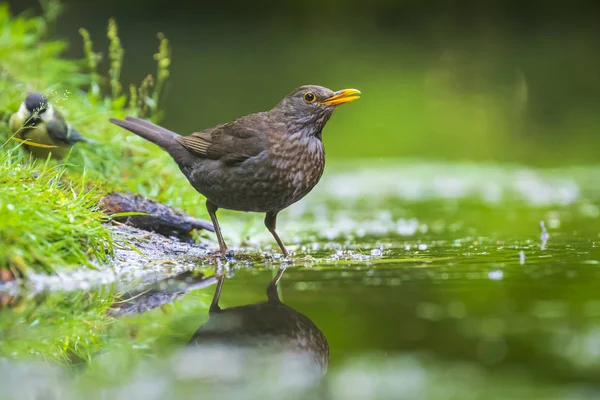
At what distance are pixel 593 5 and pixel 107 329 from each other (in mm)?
28639

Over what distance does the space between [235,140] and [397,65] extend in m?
17.3

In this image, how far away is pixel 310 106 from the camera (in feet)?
18.8

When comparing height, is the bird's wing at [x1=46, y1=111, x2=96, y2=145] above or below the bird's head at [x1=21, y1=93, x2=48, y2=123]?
below

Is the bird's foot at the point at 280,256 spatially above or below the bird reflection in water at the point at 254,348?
below

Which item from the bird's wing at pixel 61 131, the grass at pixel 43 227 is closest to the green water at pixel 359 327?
the grass at pixel 43 227

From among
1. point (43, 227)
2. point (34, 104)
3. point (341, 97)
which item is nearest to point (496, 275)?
point (341, 97)

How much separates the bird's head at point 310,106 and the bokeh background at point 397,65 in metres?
6.03

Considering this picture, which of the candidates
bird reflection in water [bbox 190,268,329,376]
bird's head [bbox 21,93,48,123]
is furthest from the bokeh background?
bird reflection in water [bbox 190,268,329,376]

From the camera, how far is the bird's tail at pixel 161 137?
6043mm

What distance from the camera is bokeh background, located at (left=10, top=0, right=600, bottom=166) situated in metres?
14.1

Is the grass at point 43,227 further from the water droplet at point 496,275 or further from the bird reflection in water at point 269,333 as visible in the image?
the water droplet at point 496,275

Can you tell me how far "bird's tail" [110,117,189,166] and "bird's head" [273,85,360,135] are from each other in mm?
760

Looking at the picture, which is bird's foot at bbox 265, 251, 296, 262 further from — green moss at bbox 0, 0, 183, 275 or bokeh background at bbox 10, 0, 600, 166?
bokeh background at bbox 10, 0, 600, 166

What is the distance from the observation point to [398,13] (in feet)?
101
